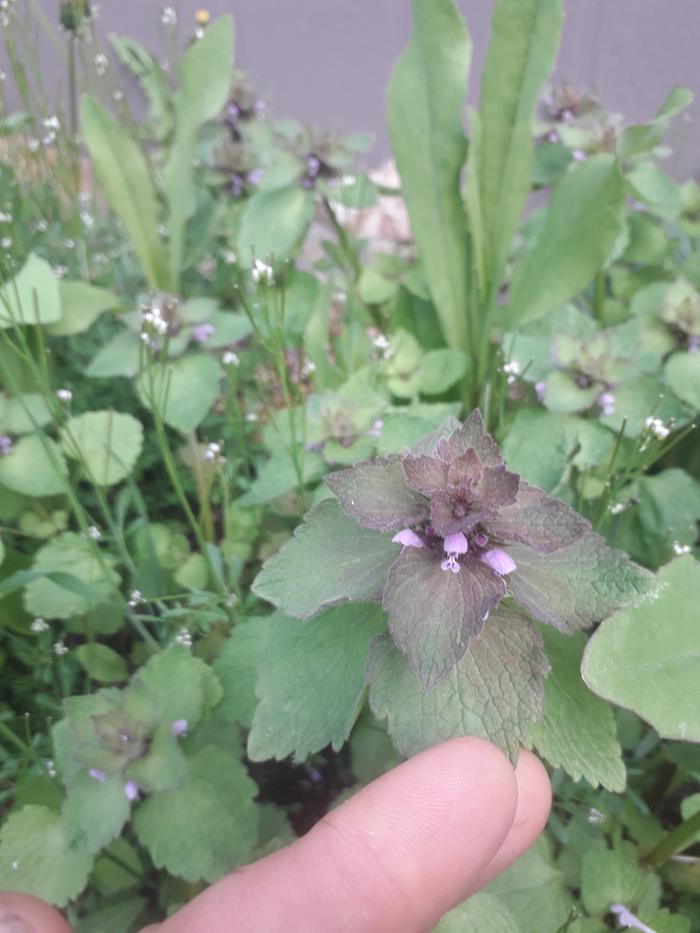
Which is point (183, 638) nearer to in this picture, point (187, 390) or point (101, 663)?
point (101, 663)

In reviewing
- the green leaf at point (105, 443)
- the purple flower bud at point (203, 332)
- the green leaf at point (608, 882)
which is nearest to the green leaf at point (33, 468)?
the green leaf at point (105, 443)

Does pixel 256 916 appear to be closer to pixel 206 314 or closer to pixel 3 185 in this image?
pixel 206 314

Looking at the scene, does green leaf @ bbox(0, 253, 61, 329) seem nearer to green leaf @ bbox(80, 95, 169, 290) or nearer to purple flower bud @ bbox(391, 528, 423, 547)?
green leaf @ bbox(80, 95, 169, 290)

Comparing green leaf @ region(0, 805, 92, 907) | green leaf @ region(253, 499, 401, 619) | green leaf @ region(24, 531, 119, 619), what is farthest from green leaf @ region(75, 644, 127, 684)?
green leaf @ region(253, 499, 401, 619)

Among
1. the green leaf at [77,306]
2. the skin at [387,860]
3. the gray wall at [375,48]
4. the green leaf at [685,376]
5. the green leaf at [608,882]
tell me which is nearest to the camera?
the skin at [387,860]

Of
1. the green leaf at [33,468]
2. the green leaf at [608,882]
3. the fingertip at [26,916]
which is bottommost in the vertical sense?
the green leaf at [608,882]

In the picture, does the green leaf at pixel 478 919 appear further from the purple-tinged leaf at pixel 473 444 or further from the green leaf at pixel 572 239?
the green leaf at pixel 572 239

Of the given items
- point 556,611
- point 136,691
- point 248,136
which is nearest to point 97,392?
point 248,136
